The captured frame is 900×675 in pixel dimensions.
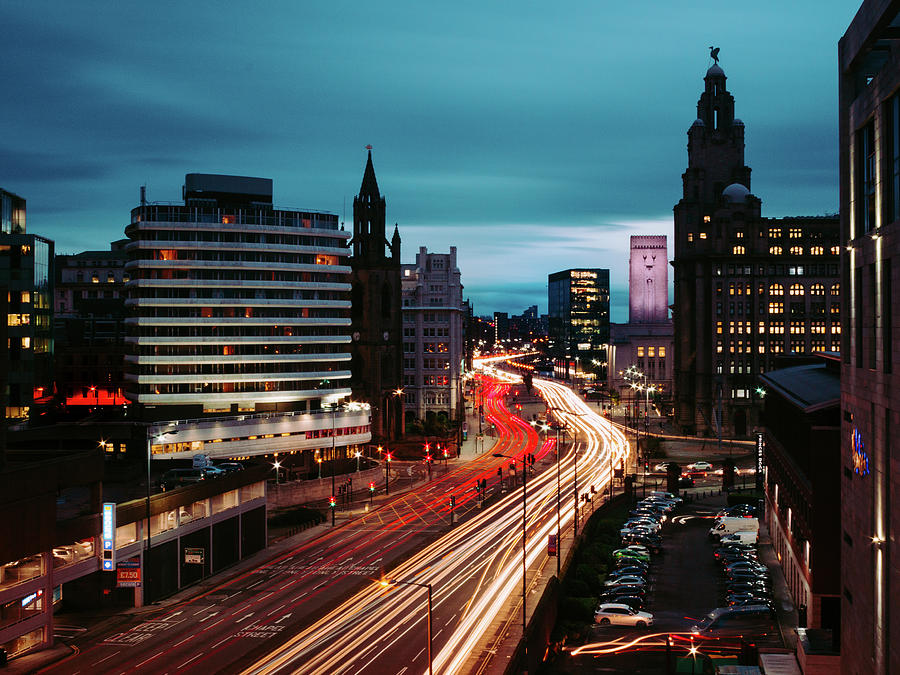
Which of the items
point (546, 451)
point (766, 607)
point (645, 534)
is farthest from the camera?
point (546, 451)

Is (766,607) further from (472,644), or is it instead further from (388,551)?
(388,551)

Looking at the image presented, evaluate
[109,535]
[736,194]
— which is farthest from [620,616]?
[736,194]

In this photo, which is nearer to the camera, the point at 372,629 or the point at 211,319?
the point at 372,629

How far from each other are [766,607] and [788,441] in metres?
13.3

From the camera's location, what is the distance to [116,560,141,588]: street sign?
187 ft

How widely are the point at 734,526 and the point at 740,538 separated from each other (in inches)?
85.2

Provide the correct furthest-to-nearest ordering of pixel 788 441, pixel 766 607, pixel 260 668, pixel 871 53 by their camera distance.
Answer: pixel 788 441 < pixel 766 607 < pixel 260 668 < pixel 871 53

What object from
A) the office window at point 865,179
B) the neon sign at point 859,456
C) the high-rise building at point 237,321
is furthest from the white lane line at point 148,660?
the high-rise building at point 237,321

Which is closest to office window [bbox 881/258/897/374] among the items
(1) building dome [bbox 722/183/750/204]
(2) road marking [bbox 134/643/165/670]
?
(2) road marking [bbox 134/643/165/670]

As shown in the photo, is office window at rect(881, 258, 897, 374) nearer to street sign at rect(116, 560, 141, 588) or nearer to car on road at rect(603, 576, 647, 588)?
car on road at rect(603, 576, 647, 588)

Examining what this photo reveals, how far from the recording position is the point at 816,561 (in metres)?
50.2

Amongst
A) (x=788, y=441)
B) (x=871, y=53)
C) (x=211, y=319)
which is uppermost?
(x=871, y=53)

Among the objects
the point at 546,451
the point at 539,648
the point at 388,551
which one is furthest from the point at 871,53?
the point at 546,451

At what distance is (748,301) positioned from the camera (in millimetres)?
162625
